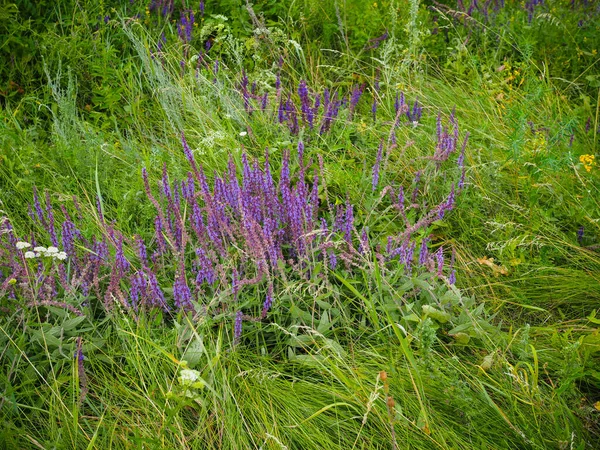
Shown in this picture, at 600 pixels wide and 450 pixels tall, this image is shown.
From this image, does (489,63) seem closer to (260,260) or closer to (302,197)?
(302,197)

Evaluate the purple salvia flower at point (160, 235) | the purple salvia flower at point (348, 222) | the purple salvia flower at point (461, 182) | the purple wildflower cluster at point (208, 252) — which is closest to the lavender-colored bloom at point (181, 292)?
the purple wildflower cluster at point (208, 252)

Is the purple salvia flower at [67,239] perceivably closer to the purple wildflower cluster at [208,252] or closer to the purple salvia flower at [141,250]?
the purple wildflower cluster at [208,252]

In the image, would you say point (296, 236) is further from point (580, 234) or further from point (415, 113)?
point (415, 113)

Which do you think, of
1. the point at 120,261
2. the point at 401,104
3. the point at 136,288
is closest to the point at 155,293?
the point at 136,288

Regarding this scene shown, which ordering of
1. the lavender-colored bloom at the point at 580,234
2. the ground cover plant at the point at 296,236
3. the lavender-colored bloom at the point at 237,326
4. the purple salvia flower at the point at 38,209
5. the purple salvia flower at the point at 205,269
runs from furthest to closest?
1. the lavender-colored bloom at the point at 580,234
2. the purple salvia flower at the point at 38,209
3. the purple salvia flower at the point at 205,269
4. the lavender-colored bloom at the point at 237,326
5. the ground cover plant at the point at 296,236

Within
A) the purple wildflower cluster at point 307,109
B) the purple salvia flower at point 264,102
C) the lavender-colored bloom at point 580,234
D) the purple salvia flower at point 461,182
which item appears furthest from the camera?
the purple salvia flower at point 264,102

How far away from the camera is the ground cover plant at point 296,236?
2225mm

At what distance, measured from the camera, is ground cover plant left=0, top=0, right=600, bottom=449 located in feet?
7.30

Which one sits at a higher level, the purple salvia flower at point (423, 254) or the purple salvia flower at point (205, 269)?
the purple salvia flower at point (423, 254)

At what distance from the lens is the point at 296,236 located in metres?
2.68

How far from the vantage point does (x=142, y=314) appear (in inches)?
97.3

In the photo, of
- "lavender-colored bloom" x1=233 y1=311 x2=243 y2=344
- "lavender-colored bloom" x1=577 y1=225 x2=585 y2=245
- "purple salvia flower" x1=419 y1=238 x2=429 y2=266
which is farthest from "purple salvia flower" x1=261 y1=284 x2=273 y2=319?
"lavender-colored bloom" x1=577 y1=225 x2=585 y2=245

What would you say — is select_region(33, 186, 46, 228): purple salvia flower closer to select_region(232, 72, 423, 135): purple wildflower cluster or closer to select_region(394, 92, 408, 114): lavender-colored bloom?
select_region(232, 72, 423, 135): purple wildflower cluster

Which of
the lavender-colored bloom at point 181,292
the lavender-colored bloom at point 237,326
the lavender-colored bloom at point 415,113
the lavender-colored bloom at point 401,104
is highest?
the lavender-colored bloom at point 401,104
